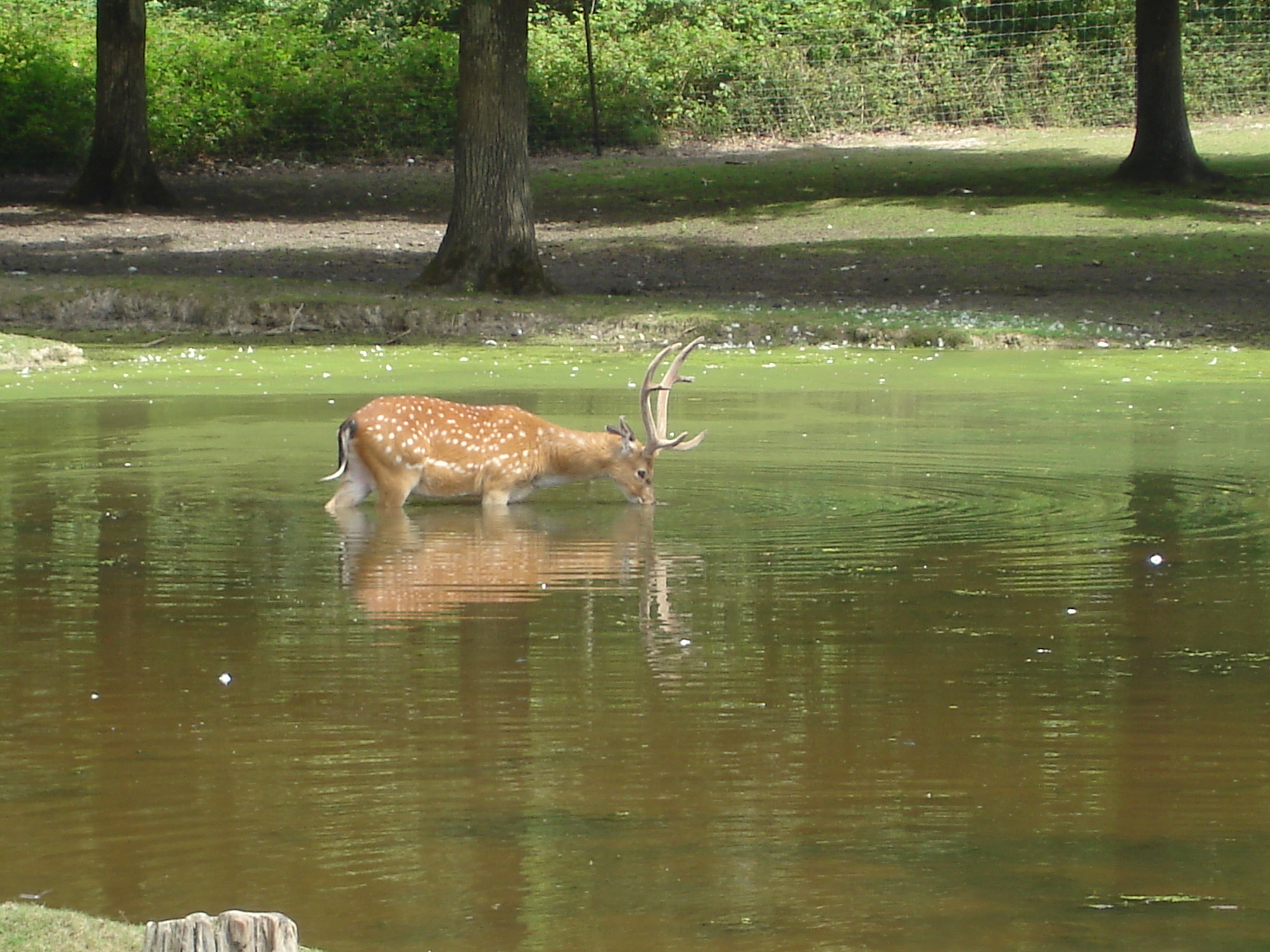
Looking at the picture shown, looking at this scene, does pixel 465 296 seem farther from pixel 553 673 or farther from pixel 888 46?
pixel 888 46

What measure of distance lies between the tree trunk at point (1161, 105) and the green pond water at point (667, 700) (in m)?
21.1

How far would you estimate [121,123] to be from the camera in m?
34.0

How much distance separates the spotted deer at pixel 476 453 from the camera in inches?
458

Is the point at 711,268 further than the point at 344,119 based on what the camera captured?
No

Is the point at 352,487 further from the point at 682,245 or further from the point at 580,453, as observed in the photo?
the point at 682,245

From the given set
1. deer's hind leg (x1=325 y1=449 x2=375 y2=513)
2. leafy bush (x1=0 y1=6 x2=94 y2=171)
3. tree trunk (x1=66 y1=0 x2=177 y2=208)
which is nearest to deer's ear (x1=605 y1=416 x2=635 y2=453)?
deer's hind leg (x1=325 y1=449 x2=375 y2=513)

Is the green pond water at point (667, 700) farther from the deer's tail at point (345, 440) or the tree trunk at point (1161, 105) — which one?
the tree trunk at point (1161, 105)

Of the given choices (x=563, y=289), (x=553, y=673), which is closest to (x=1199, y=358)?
(x=563, y=289)

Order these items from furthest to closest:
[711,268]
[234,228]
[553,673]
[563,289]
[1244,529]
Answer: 1. [234,228]
2. [711,268]
3. [563,289]
4. [1244,529]
5. [553,673]

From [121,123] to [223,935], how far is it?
106 ft

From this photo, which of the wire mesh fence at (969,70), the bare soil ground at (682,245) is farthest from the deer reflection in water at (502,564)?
the wire mesh fence at (969,70)

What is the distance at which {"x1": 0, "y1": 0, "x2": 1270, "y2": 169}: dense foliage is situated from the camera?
4141 centimetres

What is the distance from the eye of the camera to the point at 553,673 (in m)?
7.80

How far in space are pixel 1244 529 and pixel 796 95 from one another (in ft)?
113
